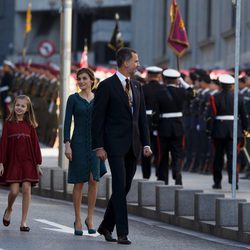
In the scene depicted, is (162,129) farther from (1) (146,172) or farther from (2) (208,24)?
(2) (208,24)

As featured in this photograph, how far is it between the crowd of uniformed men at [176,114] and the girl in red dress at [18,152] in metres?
5.78

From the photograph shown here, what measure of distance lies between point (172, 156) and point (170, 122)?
498 millimetres

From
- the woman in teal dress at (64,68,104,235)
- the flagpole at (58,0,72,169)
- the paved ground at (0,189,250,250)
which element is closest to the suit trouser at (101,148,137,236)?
the paved ground at (0,189,250,250)

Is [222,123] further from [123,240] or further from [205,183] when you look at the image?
[123,240]

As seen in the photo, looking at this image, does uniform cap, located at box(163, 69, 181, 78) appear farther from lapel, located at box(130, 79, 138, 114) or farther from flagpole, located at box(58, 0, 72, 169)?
lapel, located at box(130, 79, 138, 114)

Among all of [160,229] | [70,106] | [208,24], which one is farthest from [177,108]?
[208,24]

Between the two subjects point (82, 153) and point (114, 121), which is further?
point (82, 153)

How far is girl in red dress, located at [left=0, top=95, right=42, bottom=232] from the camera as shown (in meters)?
15.5

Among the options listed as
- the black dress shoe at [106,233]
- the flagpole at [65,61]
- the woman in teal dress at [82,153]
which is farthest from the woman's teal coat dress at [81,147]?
the flagpole at [65,61]

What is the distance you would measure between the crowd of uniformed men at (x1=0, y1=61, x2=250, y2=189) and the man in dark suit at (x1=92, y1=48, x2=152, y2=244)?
22.0ft

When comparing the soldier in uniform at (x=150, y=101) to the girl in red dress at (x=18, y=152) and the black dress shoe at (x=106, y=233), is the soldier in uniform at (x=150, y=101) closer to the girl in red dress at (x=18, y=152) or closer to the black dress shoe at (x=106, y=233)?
the girl in red dress at (x=18, y=152)

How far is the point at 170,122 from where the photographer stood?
2123 cm

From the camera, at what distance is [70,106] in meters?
15.2

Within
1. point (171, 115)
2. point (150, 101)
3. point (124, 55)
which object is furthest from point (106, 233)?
point (150, 101)
